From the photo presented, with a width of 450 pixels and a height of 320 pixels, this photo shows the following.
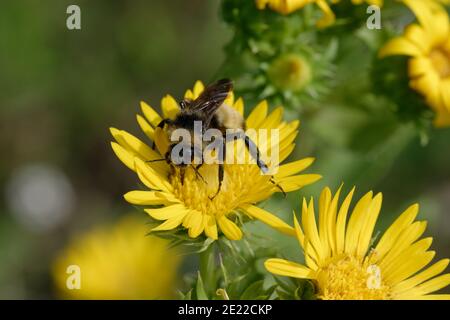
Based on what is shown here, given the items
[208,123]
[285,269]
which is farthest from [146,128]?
[285,269]

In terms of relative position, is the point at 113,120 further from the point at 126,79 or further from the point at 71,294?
the point at 71,294

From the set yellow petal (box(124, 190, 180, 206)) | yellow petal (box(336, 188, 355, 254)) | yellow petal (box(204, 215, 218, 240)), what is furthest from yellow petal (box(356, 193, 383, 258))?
yellow petal (box(124, 190, 180, 206))

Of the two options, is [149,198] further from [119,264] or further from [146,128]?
[119,264]

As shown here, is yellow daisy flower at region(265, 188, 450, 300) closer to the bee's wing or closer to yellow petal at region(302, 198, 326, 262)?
yellow petal at region(302, 198, 326, 262)

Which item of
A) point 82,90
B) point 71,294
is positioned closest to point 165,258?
point 71,294

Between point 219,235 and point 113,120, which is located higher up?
point 113,120

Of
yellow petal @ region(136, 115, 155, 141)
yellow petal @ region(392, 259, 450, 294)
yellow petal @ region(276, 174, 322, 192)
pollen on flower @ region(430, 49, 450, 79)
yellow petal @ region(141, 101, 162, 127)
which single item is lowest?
yellow petal @ region(392, 259, 450, 294)
